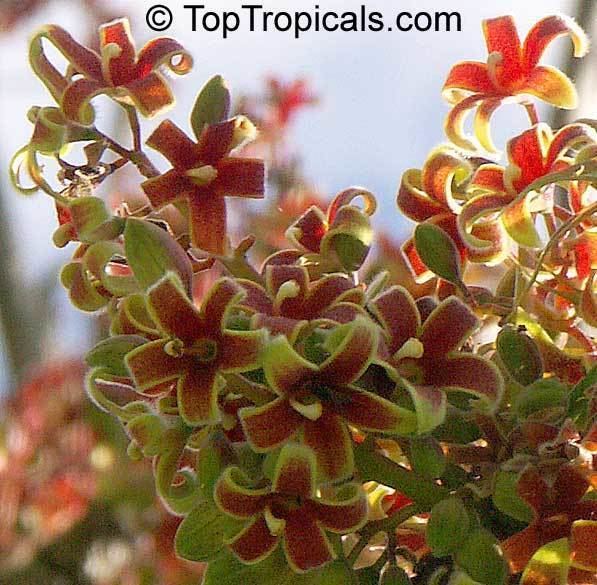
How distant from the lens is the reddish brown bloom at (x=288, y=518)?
0.43 meters

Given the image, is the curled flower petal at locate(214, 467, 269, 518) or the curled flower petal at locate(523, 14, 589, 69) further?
the curled flower petal at locate(523, 14, 589, 69)

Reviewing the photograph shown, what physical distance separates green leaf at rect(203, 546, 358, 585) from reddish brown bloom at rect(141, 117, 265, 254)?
13cm

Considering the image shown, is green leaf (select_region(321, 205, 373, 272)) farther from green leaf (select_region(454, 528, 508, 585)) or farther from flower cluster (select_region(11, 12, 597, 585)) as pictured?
green leaf (select_region(454, 528, 508, 585))

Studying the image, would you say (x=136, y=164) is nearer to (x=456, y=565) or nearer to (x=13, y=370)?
(x=456, y=565)

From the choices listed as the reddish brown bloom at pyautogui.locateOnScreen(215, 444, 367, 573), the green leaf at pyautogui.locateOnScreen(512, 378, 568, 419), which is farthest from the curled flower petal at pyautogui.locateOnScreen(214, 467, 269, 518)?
the green leaf at pyautogui.locateOnScreen(512, 378, 568, 419)

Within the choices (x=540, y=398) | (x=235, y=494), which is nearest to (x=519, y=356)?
(x=540, y=398)

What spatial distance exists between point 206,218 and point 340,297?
79 millimetres

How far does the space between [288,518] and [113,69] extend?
0.22 meters

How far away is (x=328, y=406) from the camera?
1.39ft

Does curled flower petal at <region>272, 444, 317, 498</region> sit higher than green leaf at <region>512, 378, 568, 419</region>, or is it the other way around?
green leaf at <region>512, 378, 568, 419</region>

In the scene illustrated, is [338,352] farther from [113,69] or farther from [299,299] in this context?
[113,69]

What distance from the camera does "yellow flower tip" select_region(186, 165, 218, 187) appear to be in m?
0.50

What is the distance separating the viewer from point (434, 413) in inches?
16.0

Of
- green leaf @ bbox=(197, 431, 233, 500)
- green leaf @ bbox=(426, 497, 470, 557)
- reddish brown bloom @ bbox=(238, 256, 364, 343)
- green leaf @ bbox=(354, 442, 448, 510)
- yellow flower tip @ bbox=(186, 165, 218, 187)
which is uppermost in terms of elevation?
yellow flower tip @ bbox=(186, 165, 218, 187)
